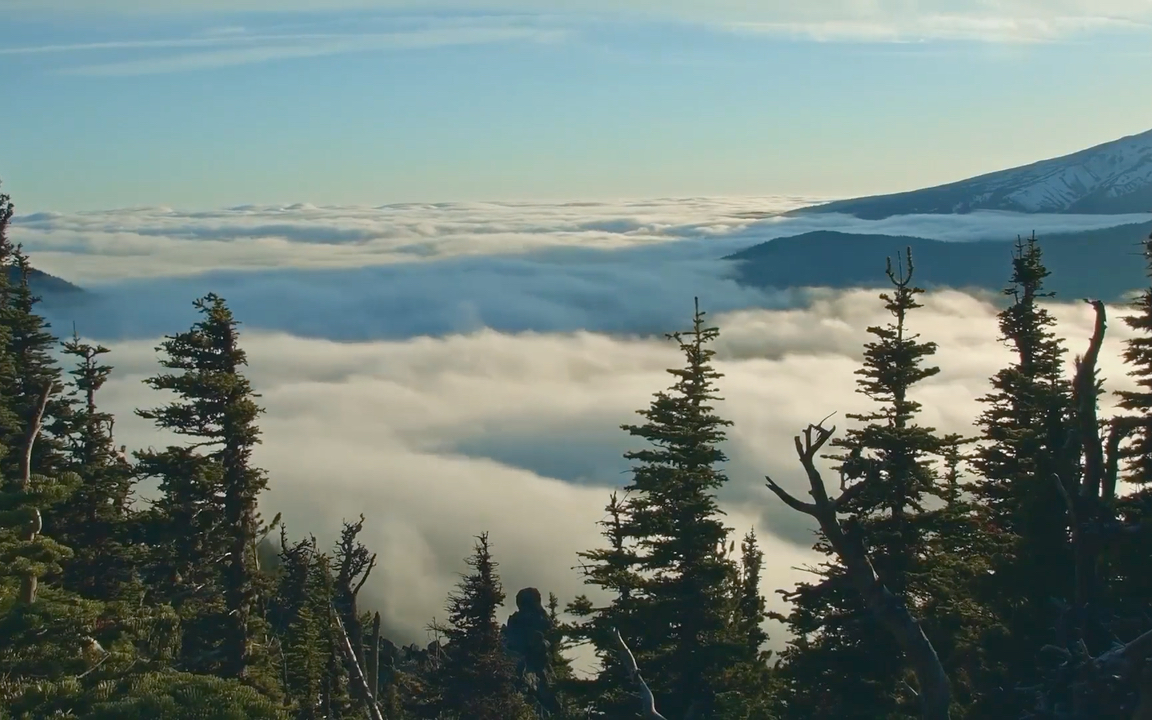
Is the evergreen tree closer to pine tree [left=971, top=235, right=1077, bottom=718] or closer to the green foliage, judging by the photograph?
pine tree [left=971, top=235, right=1077, bottom=718]

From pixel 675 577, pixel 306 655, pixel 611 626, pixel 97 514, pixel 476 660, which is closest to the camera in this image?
pixel 675 577

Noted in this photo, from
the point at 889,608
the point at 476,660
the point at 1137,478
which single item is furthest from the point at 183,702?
the point at 476,660

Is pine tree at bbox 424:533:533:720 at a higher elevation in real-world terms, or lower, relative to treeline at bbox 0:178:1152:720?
lower

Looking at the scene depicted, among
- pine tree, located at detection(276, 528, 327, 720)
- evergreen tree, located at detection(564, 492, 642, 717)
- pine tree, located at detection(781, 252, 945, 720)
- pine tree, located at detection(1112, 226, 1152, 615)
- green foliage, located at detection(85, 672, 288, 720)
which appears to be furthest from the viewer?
pine tree, located at detection(276, 528, 327, 720)

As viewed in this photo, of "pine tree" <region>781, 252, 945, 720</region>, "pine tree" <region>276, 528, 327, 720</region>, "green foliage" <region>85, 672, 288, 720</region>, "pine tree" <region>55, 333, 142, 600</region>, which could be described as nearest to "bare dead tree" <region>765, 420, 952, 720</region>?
"green foliage" <region>85, 672, 288, 720</region>

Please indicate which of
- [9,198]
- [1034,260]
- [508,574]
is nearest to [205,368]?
[9,198]

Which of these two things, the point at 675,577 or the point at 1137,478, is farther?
the point at 675,577

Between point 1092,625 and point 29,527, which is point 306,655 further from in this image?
point 1092,625
